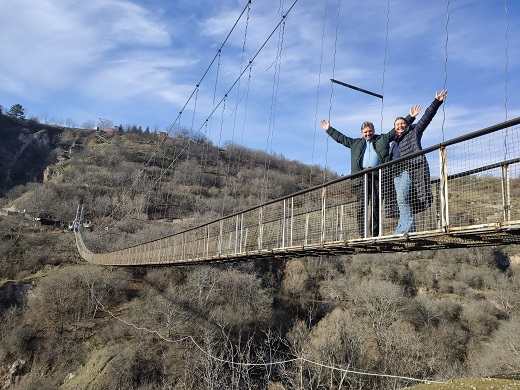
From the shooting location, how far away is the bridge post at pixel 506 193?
2945mm

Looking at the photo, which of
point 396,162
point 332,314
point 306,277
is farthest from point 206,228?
point 306,277

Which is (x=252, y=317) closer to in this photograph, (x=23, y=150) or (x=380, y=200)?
(x=380, y=200)

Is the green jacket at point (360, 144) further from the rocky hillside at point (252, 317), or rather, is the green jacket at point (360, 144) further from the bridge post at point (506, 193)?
the rocky hillside at point (252, 317)

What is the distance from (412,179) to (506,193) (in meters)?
0.68

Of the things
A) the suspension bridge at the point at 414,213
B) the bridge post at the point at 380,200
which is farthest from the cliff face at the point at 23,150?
the bridge post at the point at 380,200

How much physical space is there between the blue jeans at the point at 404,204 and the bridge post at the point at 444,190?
1.35ft

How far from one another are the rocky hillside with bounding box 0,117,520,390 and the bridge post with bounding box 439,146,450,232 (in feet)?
40.1

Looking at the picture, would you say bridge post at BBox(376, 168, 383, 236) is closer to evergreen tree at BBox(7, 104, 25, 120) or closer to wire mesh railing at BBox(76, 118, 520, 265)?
wire mesh railing at BBox(76, 118, 520, 265)

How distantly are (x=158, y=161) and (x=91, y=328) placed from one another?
141ft

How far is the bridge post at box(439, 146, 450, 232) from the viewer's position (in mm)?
2867

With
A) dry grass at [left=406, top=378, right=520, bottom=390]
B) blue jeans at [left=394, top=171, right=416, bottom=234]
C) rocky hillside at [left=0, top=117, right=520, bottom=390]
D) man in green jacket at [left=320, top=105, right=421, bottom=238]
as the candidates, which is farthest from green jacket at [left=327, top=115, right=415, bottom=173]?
rocky hillside at [left=0, top=117, right=520, bottom=390]

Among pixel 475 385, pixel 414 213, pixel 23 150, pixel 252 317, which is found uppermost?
pixel 23 150

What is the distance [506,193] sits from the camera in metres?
3.08

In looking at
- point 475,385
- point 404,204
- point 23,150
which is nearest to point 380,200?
point 404,204
